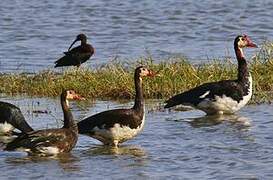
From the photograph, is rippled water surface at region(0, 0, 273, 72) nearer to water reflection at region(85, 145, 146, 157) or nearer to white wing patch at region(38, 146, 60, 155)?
water reflection at region(85, 145, 146, 157)

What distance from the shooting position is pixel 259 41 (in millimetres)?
22938

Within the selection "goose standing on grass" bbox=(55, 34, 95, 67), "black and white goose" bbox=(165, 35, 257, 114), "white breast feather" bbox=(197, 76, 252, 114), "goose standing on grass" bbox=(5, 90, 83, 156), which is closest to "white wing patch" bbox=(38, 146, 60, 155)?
"goose standing on grass" bbox=(5, 90, 83, 156)

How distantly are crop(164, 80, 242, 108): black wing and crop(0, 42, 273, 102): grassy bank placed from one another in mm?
745

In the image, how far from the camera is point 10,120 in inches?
513

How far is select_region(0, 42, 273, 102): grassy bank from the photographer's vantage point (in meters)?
15.4

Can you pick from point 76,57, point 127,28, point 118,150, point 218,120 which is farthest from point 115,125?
point 127,28

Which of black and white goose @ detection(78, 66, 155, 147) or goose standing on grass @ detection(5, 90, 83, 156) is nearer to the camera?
goose standing on grass @ detection(5, 90, 83, 156)

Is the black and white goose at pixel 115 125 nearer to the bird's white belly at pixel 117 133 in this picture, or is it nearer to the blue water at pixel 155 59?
the bird's white belly at pixel 117 133

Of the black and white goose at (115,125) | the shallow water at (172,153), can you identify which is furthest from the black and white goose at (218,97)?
the black and white goose at (115,125)

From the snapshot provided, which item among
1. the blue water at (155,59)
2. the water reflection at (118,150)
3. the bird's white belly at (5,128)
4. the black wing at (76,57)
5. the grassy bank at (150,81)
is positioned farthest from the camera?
the black wing at (76,57)

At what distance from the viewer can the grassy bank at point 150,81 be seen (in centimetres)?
1536

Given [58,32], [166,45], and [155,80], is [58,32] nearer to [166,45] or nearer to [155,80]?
[166,45]

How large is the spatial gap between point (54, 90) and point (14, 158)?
13.2ft

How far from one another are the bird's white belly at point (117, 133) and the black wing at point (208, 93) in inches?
74.6
